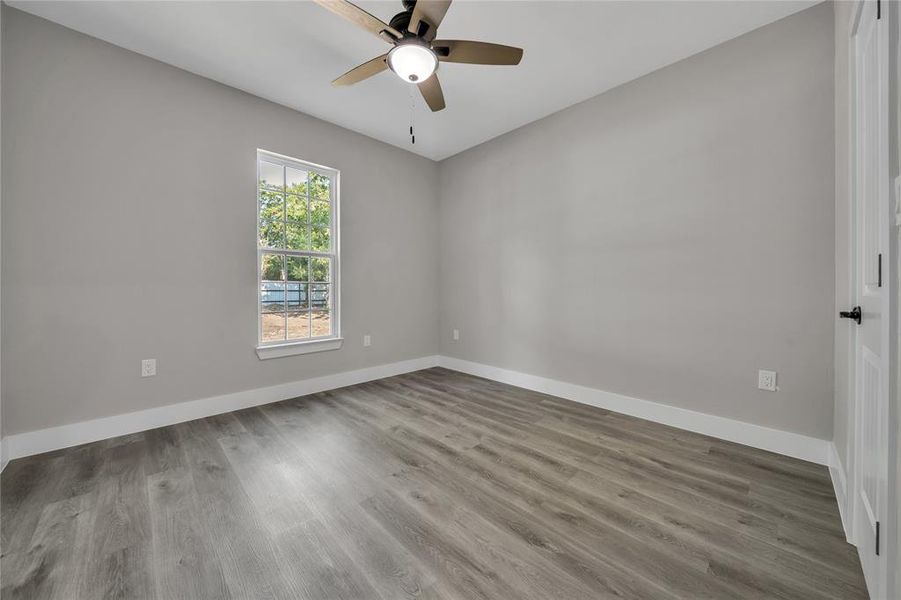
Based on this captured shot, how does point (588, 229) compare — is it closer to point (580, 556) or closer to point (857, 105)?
point (857, 105)

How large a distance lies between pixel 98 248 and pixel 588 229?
12.6 ft

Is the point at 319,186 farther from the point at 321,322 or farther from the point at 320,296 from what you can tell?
the point at 321,322

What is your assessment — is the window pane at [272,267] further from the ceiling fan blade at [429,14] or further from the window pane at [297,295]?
the ceiling fan blade at [429,14]

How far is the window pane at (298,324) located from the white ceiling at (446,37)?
79.1 inches

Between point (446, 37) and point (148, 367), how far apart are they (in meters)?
3.25

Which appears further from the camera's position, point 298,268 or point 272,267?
point 298,268

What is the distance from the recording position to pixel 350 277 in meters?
3.79

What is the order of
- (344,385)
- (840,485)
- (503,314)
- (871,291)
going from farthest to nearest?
(503,314) < (344,385) < (840,485) < (871,291)

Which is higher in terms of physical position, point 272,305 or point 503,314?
point 272,305

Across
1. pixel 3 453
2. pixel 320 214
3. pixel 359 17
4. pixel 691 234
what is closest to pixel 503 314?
pixel 691 234

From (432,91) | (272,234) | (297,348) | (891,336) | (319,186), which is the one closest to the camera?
(891,336)

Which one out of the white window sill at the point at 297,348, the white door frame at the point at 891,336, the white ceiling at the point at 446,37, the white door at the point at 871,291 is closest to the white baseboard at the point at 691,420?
the white door at the point at 871,291

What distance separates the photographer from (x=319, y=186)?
3574mm

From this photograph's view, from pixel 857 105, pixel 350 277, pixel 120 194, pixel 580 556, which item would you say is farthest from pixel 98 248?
pixel 857 105
